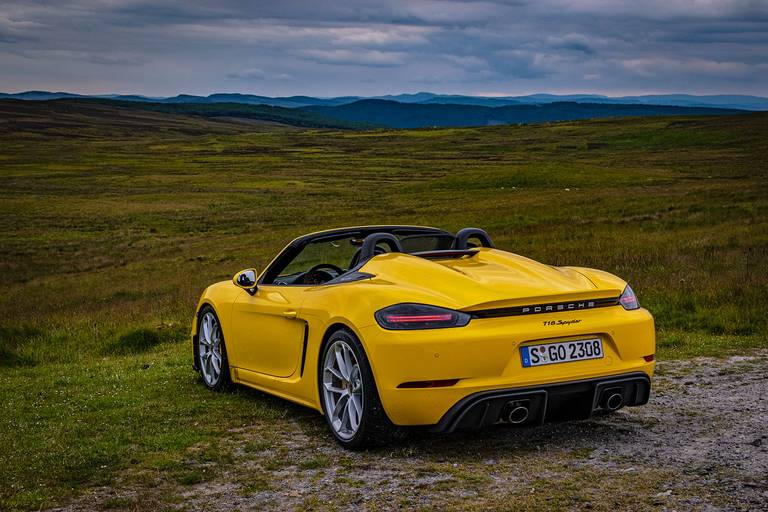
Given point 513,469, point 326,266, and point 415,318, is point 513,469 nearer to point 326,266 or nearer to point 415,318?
point 415,318

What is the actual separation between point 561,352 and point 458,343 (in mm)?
750

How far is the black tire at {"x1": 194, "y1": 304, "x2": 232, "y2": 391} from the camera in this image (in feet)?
28.1

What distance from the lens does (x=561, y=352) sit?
5.98 metres

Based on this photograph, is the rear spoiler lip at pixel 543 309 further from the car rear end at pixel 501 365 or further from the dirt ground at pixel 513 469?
the dirt ground at pixel 513 469

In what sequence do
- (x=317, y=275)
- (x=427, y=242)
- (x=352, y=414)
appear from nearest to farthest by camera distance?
(x=352, y=414)
(x=427, y=242)
(x=317, y=275)

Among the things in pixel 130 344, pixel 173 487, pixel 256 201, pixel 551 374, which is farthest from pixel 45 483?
pixel 256 201

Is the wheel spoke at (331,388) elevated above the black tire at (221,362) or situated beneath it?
elevated above

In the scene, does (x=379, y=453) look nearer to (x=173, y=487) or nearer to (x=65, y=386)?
(x=173, y=487)

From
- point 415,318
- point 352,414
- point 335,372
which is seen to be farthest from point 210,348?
point 415,318

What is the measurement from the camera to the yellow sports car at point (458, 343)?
227 inches

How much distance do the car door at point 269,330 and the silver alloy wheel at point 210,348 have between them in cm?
48

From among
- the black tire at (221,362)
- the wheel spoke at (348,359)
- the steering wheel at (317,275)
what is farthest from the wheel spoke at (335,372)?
the black tire at (221,362)

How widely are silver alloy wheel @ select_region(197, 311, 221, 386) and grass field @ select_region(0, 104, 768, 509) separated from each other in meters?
0.19

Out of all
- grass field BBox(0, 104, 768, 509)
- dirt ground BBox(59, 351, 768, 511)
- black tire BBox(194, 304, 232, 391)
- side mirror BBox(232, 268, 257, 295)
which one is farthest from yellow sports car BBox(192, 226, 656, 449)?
black tire BBox(194, 304, 232, 391)
